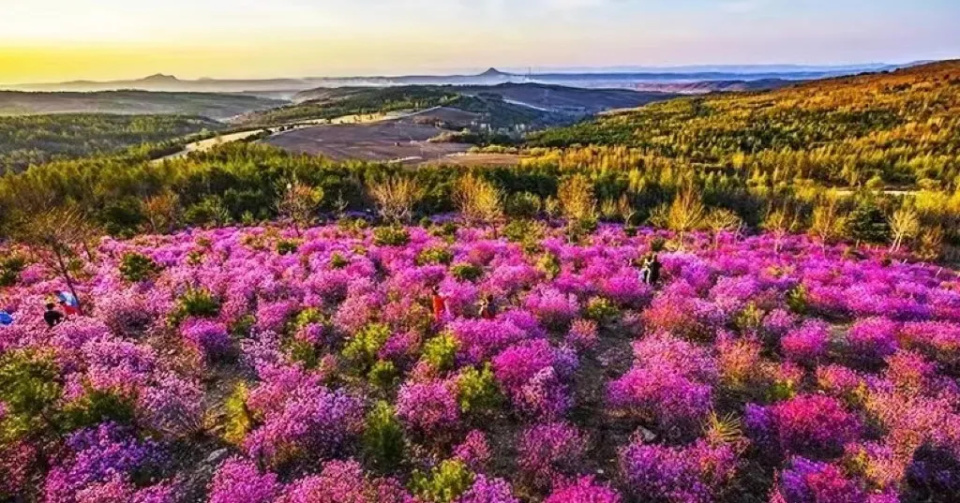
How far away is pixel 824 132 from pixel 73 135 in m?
153

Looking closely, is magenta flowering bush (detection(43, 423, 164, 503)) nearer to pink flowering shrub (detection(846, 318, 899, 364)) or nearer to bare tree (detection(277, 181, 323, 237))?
pink flowering shrub (detection(846, 318, 899, 364))

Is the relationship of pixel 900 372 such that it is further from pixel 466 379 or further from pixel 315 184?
pixel 315 184

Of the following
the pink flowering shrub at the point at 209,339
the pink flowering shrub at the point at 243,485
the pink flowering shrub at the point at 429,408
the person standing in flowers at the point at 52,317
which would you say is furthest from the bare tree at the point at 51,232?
the pink flowering shrub at the point at 429,408

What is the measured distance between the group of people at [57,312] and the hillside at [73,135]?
96.6m

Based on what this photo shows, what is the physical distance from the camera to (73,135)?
12300 cm

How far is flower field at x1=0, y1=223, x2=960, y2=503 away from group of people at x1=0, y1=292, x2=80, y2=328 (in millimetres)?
510

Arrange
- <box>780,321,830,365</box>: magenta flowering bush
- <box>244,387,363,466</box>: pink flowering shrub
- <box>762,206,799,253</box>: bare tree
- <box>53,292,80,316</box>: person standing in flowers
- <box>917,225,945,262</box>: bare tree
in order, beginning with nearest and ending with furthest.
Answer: <box>244,387,363,466</box>: pink flowering shrub
<box>780,321,830,365</box>: magenta flowering bush
<box>53,292,80,316</box>: person standing in flowers
<box>917,225,945,262</box>: bare tree
<box>762,206,799,253</box>: bare tree

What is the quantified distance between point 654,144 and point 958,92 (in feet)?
166

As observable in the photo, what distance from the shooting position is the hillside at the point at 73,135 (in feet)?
340

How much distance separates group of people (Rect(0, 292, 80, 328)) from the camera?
14203 mm

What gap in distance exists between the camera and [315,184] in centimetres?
4416

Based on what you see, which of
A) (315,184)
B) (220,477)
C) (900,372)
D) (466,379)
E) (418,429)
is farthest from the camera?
(315,184)

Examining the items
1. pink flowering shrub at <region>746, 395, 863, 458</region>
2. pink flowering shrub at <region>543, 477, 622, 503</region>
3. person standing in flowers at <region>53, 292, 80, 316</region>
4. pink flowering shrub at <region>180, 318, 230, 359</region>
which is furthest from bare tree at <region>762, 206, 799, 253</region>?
person standing in flowers at <region>53, 292, 80, 316</region>

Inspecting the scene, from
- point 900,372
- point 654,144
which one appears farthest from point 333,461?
point 654,144
